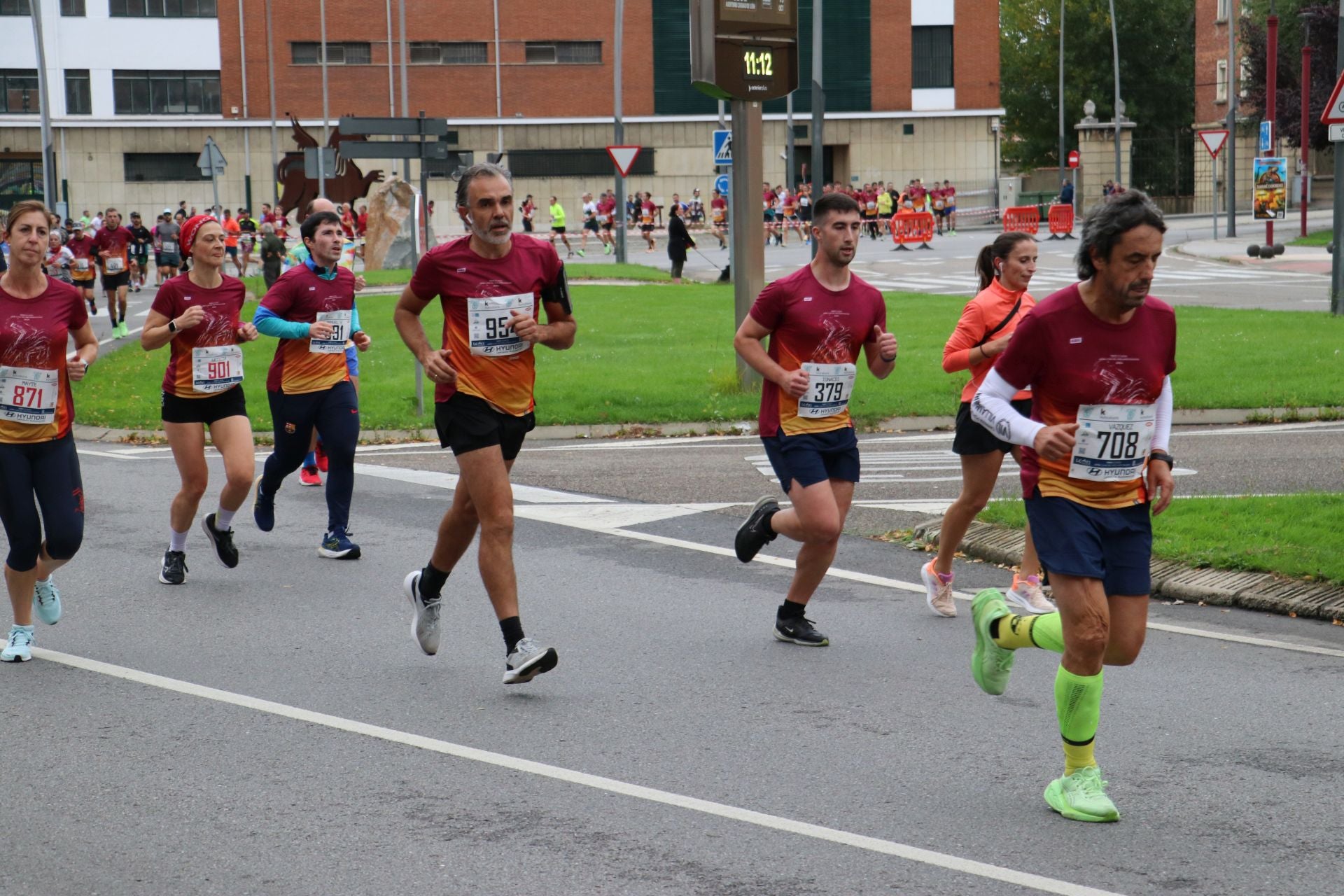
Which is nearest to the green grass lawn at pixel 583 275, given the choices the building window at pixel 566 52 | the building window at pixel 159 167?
the building window at pixel 159 167

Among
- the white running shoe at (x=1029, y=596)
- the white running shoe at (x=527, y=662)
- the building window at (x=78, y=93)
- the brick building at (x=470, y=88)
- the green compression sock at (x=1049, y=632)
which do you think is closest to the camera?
the green compression sock at (x=1049, y=632)

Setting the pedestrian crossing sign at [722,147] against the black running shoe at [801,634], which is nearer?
the black running shoe at [801,634]

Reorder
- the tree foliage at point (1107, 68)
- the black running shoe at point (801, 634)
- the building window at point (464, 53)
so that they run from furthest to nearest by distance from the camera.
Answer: the tree foliage at point (1107, 68), the building window at point (464, 53), the black running shoe at point (801, 634)

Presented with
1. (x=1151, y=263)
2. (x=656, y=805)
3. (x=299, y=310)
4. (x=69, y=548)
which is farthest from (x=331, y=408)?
(x=1151, y=263)

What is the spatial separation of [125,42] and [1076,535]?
6943 cm

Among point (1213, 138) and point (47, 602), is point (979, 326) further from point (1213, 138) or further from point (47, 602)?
point (1213, 138)

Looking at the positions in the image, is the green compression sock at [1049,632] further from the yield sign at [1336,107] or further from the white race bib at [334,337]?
the yield sign at [1336,107]

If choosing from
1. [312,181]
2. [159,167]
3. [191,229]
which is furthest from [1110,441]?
[159,167]

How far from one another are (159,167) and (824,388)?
66605 millimetres

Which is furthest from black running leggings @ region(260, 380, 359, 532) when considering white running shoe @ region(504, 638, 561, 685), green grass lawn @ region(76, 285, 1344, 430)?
green grass lawn @ region(76, 285, 1344, 430)

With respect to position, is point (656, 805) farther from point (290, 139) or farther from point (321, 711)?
point (290, 139)

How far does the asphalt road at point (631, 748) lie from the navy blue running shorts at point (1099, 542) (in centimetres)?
73

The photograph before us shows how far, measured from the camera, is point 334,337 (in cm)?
1013

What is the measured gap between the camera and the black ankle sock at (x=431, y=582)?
713cm
